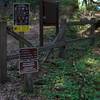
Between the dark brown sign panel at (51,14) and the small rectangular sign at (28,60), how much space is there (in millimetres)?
3449

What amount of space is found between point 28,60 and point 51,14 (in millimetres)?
3619

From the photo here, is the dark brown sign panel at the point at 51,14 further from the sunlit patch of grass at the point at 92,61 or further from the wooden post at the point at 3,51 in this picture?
the wooden post at the point at 3,51

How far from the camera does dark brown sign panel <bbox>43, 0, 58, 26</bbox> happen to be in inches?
321

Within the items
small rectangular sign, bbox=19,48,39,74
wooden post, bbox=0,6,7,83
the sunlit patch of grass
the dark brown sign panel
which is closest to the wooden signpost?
the dark brown sign panel

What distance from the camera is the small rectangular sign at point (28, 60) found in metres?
4.74

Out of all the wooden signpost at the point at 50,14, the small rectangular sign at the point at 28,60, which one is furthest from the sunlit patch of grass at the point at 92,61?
the small rectangular sign at the point at 28,60

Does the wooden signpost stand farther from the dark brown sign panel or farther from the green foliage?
the green foliage

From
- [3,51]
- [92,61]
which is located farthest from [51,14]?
[3,51]

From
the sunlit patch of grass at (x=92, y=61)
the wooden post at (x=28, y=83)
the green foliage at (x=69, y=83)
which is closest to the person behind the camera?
the green foliage at (x=69, y=83)

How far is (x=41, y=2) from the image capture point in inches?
329

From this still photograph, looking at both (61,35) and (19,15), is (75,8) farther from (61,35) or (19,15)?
(19,15)

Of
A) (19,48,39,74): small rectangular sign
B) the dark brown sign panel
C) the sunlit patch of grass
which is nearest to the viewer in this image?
(19,48,39,74): small rectangular sign

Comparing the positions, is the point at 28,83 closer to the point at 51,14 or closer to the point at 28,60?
the point at 28,60

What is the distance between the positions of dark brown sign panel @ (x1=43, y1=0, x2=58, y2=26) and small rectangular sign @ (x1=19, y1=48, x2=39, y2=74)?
136 inches
